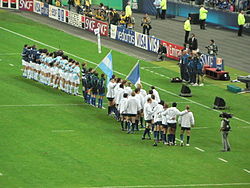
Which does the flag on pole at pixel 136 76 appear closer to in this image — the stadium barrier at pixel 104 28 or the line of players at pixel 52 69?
the line of players at pixel 52 69

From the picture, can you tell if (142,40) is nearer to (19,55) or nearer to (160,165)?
(19,55)

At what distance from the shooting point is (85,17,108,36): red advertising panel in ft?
233

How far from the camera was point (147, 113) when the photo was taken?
129ft

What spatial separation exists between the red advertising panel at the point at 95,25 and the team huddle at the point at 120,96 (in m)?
18.0

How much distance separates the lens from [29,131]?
40406 mm

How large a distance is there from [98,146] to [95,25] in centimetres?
3480

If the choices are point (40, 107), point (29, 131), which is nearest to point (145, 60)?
point (40, 107)

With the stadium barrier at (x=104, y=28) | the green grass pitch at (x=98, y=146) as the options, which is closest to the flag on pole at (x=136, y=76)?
the green grass pitch at (x=98, y=146)

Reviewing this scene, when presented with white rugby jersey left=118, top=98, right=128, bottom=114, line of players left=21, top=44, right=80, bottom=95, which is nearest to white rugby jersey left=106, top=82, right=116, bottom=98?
white rugby jersey left=118, top=98, right=128, bottom=114

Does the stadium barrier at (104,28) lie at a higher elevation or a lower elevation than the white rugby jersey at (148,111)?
lower

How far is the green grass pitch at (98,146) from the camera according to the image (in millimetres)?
33281

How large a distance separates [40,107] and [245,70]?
1860 centimetres

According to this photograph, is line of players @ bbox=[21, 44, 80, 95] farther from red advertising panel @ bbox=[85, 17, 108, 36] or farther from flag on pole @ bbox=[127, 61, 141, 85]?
red advertising panel @ bbox=[85, 17, 108, 36]

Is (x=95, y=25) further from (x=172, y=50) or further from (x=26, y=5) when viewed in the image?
(x=172, y=50)
